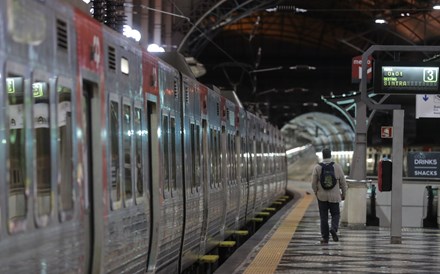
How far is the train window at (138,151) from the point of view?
22.3ft

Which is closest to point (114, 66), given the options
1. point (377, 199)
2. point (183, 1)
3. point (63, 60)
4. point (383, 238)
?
point (63, 60)

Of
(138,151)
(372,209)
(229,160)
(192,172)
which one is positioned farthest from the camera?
(372,209)

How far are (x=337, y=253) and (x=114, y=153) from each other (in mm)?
6672

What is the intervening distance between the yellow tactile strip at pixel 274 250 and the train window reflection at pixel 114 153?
4004 millimetres

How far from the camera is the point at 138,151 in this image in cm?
690

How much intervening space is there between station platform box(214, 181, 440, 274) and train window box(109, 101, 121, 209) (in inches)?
161

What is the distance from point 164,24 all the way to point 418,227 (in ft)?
50.1

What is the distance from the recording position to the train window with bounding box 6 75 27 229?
13.4ft

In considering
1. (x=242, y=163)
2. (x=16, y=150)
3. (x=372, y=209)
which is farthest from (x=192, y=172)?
(x=372, y=209)

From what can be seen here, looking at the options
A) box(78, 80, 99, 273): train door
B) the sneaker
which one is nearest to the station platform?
the sneaker

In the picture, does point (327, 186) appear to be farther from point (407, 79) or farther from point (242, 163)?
point (242, 163)

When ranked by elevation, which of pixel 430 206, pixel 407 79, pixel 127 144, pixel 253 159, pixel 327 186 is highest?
pixel 407 79

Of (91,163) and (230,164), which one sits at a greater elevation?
(91,163)

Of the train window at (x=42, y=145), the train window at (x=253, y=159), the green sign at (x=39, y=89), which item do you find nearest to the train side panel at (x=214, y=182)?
the train window at (x=253, y=159)
